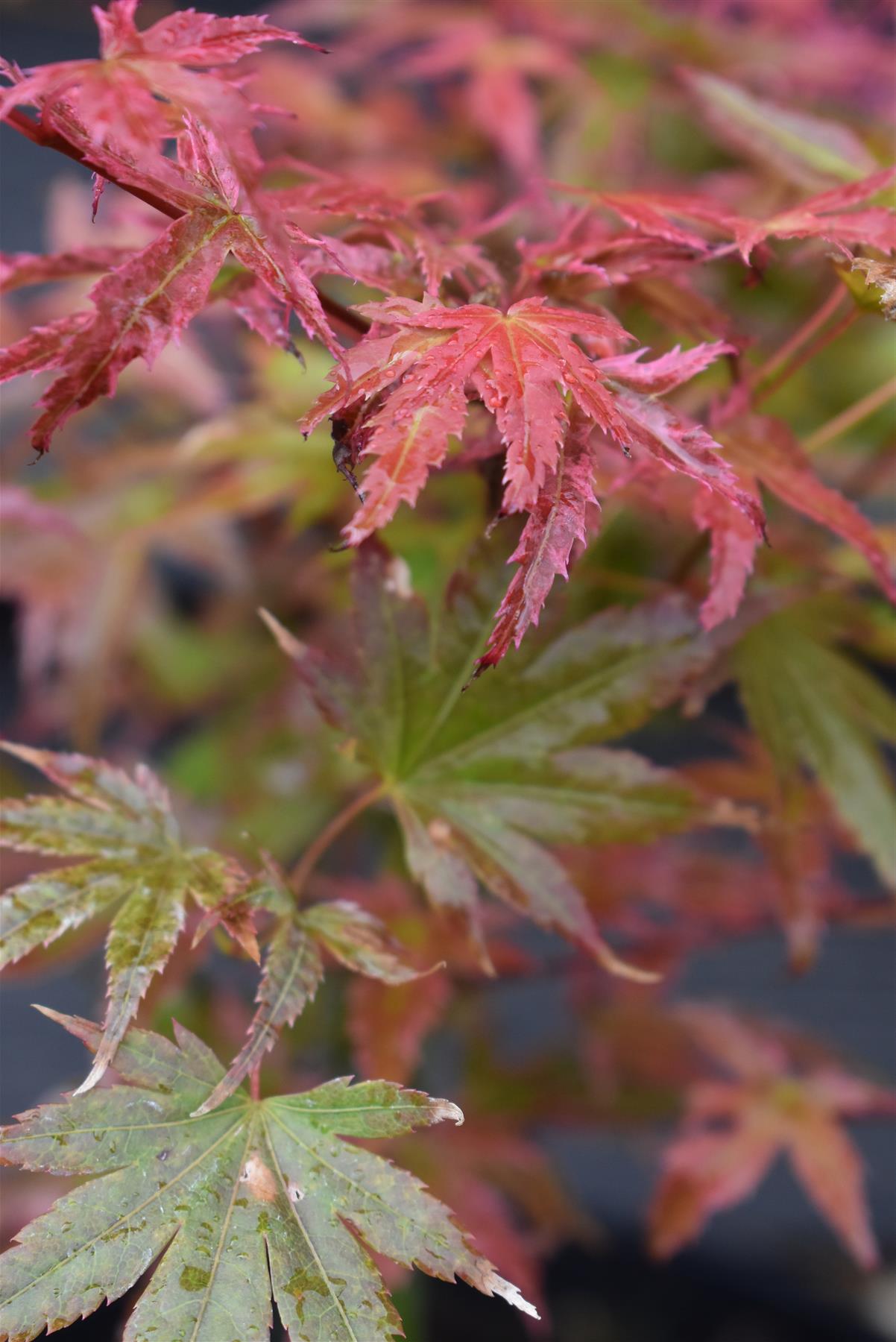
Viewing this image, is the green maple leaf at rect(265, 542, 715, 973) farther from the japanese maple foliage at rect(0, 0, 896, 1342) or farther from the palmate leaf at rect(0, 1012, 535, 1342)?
the palmate leaf at rect(0, 1012, 535, 1342)

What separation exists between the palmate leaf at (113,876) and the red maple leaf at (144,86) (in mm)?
229

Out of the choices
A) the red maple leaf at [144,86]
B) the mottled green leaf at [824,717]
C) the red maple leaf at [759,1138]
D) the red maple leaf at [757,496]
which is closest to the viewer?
the red maple leaf at [144,86]

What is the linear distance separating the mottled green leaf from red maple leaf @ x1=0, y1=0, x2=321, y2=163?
36 cm

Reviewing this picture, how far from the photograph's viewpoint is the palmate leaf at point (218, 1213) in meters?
0.34

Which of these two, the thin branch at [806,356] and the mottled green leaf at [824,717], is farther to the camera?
the mottled green leaf at [824,717]

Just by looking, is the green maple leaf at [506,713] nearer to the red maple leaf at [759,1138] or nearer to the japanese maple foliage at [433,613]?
the japanese maple foliage at [433,613]

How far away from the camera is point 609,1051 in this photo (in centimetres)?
91

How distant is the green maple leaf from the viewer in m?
0.49

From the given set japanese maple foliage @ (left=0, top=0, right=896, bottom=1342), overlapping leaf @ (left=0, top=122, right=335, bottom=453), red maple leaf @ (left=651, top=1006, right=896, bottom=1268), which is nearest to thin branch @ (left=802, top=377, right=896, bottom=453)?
japanese maple foliage @ (left=0, top=0, right=896, bottom=1342)

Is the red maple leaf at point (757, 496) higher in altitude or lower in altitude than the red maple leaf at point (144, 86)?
lower

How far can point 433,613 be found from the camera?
0.50 metres

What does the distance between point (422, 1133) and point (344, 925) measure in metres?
0.49

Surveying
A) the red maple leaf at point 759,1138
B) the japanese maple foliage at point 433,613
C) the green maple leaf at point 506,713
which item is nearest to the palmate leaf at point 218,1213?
the japanese maple foliage at point 433,613

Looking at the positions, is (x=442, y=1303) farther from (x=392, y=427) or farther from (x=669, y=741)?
(x=392, y=427)
